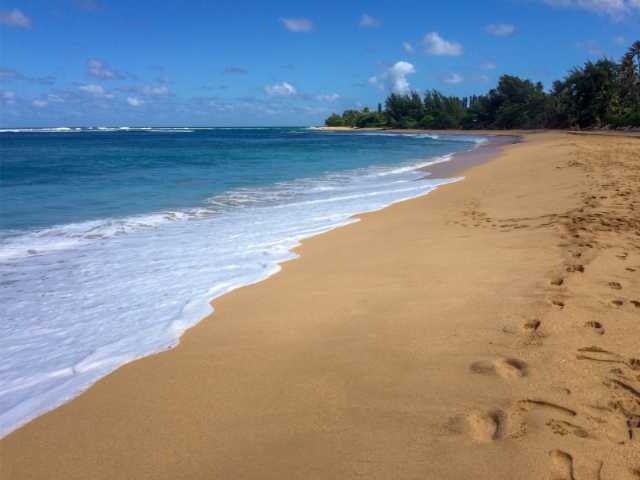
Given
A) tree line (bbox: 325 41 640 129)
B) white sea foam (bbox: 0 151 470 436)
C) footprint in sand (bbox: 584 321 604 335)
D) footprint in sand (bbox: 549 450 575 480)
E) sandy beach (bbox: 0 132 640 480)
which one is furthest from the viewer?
tree line (bbox: 325 41 640 129)

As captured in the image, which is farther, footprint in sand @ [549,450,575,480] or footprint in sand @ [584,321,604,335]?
footprint in sand @ [584,321,604,335]

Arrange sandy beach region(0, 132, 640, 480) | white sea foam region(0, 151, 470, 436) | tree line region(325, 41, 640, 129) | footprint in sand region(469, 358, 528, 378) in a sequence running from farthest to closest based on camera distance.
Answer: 1. tree line region(325, 41, 640, 129)
2. white sea foam region(0, 151, 470, 436)
3. footprint in sand region(469, 358, 528, 378)
4. sandy beach region(0, 132, 640, 480)

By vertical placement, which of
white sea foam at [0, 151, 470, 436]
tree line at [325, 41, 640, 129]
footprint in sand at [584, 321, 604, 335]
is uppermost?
tree line at [325, 41, 640, 129]

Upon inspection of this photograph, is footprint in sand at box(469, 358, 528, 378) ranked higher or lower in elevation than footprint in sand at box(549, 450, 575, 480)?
higher

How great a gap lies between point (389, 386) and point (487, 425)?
0.57 meters

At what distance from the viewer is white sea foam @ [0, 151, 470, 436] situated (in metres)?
3.14

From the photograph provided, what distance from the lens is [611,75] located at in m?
49.0

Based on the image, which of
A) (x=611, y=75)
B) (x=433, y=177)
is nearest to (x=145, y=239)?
(x=433, y=177)

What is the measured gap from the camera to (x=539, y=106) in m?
67.0

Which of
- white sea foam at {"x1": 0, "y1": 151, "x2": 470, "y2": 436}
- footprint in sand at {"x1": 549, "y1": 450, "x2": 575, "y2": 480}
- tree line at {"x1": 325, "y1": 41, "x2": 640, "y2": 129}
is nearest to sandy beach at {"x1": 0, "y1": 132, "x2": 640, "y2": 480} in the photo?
footprint in sand at {"x1": 549, "y1": 450, "x2": 575, "y2": 480}

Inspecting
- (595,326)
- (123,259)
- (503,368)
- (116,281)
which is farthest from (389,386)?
(123,259)

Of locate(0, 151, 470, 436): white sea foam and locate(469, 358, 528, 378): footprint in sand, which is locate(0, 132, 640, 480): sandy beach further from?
locate(0, 151, 470, 436): white sea foam

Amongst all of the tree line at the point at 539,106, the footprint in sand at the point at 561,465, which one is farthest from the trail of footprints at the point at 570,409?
the tree line at the point at 539,106

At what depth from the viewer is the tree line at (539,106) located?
48250 millimetres
